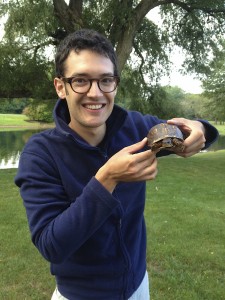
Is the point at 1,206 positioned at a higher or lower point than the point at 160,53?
lower

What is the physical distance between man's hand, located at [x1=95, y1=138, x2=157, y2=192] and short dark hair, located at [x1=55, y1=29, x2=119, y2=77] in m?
0.49

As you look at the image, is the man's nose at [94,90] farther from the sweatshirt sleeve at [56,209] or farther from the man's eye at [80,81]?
the sweatshirt sleeve at [56,209]

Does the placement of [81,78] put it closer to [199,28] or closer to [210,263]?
[210,263]

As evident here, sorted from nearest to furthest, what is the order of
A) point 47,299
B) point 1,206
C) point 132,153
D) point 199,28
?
1. point 132,153
2. point 47,299
3. point 1,206
4. point 199,28

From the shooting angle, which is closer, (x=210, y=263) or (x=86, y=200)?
(x=86, y=200)

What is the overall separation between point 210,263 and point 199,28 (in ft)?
41.7

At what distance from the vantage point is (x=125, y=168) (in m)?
1.56

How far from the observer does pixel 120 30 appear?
1235 centimetres

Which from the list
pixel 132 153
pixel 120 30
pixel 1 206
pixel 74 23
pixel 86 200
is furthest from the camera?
pixel 120 30

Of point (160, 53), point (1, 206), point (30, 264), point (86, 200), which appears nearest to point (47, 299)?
point (30, 264)

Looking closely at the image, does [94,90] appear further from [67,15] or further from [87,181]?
[67,15]

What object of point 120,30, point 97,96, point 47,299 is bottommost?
point 47,299

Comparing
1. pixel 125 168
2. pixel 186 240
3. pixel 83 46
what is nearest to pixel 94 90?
pixel 83 46

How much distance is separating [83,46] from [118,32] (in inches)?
445
